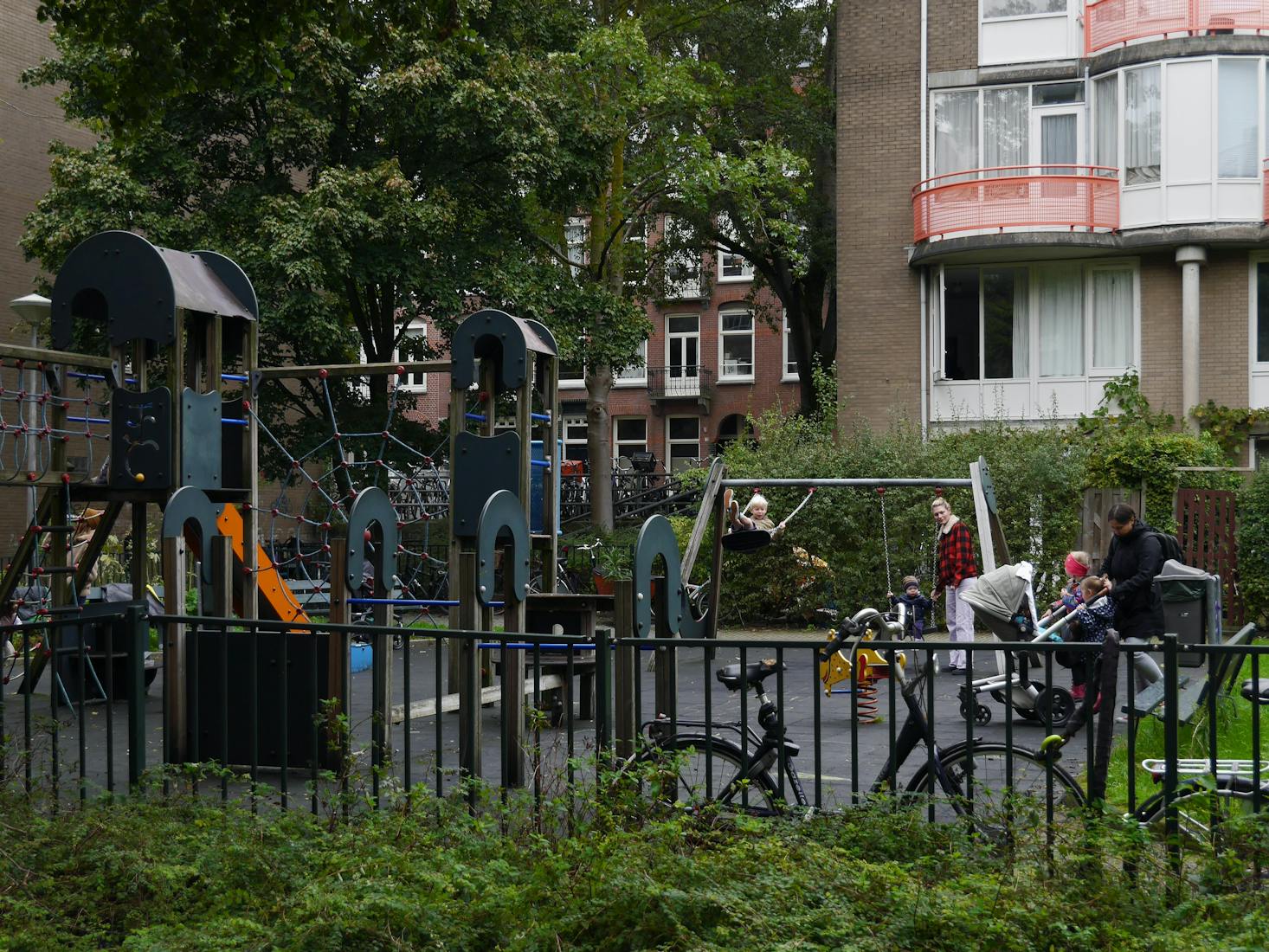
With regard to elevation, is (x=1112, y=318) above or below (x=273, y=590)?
above

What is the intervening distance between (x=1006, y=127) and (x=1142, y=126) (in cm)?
242

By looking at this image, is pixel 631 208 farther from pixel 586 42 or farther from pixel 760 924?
pixel 760 924

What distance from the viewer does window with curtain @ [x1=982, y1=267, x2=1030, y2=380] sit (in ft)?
81.6

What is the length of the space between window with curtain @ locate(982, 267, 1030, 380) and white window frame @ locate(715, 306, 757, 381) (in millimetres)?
19805

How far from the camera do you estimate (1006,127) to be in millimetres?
24766

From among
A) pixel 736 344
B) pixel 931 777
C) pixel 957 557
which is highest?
pixel 736 344

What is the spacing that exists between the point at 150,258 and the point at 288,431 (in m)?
14.2

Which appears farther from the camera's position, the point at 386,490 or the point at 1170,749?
the point at 386,490

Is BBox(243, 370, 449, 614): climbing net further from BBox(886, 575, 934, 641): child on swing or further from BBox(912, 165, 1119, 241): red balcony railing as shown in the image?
BBox(912, 165, 1119, 241): red balcony railing

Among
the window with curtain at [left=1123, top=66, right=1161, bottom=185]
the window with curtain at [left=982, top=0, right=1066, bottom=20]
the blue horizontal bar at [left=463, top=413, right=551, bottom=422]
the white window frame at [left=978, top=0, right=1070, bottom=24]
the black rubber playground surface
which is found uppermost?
the window with curtain at [left=982, top=0, right=1066, bottom=20]

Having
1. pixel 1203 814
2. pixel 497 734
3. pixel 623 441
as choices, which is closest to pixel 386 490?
pixel 497 734

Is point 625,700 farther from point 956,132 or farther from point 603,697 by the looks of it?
point 956,132

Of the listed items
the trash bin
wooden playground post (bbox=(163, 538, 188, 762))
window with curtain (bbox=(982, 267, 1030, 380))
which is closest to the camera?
wooden playground post (bbox=(163, 538, 188, 762))

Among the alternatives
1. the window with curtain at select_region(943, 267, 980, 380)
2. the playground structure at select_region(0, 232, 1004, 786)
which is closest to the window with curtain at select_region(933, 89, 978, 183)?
the window with curtain at select_region(943, 267, 980, 380)
